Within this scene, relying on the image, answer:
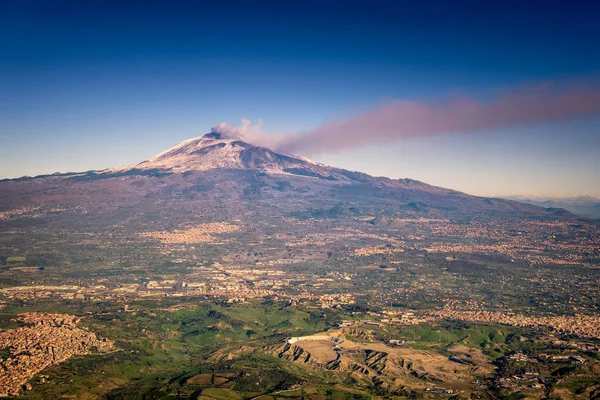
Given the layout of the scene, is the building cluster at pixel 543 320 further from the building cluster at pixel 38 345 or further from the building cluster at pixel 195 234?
the building cluster at pixel 195 234

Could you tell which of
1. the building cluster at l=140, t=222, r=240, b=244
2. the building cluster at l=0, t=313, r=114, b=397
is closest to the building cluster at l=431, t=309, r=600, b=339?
the building cluster at l=0, t=313, r=114, b=397

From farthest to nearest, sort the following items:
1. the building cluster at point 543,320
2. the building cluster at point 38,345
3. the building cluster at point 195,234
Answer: the building cluster at point 195,234 < the building cluster at point 543,320 < the building cluster at point 38,345

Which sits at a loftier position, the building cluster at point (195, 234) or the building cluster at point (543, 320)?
the building cluster at point (195, 234)

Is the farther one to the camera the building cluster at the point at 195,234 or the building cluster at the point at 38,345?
the building cluster at the point at 195,234

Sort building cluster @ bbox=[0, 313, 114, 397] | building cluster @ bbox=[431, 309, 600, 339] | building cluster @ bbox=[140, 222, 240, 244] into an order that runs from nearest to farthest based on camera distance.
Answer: building cluster @ bbox=[0, 313, 114, 397] < building cluster @ bbox=[431, 309, 600, 339] < building cluster @ bbox=[140, 222, 240, 244]

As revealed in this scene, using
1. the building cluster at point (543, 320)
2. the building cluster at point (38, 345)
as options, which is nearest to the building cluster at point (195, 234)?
the building cluster at point (38, 345)

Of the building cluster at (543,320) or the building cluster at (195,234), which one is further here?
the building cluster at (195,234)

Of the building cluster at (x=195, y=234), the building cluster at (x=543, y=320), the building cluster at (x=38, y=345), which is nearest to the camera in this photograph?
the building cluster at (x=38, y=345)

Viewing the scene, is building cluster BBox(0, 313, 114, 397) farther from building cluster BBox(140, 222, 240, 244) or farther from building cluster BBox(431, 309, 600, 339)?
building cluster BBox(140, 222, 240, 244)

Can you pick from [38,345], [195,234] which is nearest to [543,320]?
[38,345]
